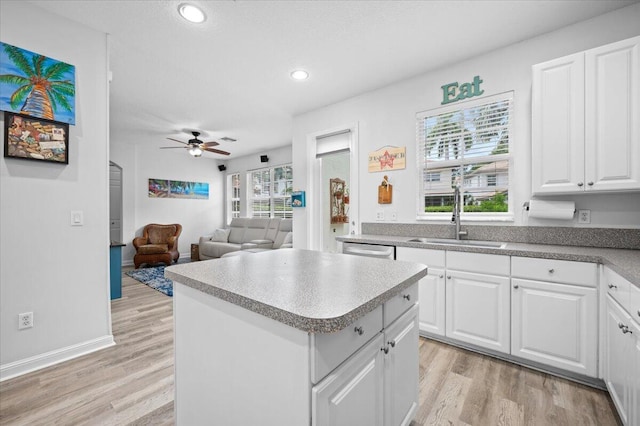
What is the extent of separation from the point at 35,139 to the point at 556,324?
12.9 ft

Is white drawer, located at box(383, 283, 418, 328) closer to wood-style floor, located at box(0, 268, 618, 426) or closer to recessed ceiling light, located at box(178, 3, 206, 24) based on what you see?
wood-style floor, located at box(0, 268, 618, 426)

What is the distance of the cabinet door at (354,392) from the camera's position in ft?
2.56

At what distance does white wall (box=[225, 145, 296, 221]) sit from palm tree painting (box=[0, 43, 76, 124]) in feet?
14.7

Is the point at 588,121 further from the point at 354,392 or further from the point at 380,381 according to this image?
the point at 354,392

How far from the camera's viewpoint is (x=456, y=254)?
2277 mm

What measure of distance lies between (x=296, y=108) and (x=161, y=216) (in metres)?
4.72

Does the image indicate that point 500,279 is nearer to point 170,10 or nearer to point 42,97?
point 170,10

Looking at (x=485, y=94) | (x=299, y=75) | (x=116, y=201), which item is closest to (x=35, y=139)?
(x=299, y=75)

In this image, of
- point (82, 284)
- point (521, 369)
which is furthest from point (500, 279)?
point (82, 284)

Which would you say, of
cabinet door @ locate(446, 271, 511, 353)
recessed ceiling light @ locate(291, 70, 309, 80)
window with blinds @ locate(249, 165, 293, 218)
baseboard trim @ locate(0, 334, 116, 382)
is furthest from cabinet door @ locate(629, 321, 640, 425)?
window with blinds @ locate(249, 165, 293, 218)

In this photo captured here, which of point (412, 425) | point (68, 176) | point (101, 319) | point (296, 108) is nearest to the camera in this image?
point (412, 425)

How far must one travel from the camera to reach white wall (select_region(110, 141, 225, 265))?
6.15m

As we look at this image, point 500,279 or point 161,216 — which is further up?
point 161,216

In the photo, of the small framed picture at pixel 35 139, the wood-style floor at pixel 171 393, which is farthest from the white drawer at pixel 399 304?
the small framed picture at pixel 35 139
